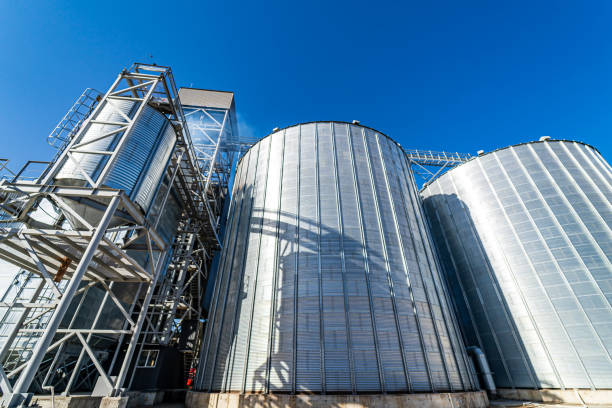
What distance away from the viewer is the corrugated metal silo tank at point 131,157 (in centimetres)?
1095

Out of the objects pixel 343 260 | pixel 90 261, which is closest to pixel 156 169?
pixel 90 261

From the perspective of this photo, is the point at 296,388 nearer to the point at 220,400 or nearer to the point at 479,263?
the point at 220,400

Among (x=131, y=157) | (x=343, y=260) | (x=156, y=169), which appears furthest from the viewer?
(x=343, y=260)

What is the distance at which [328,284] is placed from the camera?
1466 cm

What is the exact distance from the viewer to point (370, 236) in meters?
16.4

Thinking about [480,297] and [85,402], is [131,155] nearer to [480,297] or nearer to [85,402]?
[85,402]

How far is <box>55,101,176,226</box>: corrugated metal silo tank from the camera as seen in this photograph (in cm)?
1095

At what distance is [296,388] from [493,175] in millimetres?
22398

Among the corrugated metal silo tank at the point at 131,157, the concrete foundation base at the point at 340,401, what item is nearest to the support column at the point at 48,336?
the corrugated metal silo tank at the point at 131,157

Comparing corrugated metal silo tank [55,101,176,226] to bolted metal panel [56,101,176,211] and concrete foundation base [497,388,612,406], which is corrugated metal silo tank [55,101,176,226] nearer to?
bolted metal panel [56,101,176,211]

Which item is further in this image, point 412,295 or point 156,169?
point 412,295

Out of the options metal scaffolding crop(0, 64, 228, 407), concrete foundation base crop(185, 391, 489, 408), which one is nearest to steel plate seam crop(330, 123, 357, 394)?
concrete foundation base crop(185, 391, 489, 408)

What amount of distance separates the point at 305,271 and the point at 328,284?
1468 millimetres

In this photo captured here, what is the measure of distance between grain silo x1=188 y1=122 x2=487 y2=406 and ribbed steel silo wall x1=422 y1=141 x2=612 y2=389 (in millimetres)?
4985
